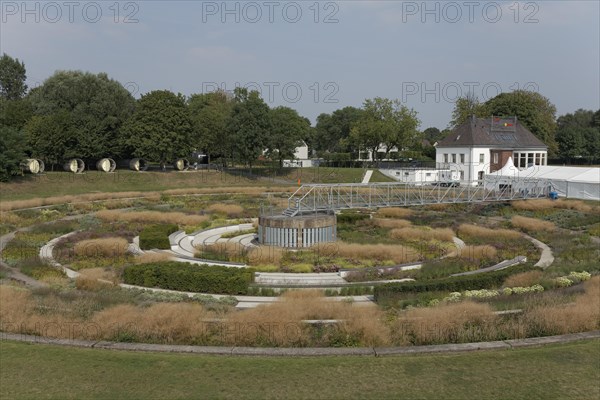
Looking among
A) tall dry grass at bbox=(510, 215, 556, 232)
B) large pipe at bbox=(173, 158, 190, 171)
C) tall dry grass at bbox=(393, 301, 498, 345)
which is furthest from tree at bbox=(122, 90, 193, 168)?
tall dry grass at bbox=(393, 301, 498, 345)

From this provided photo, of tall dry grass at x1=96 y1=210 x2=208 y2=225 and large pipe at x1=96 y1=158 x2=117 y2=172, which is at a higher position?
large pipe at x1=96 y1=158 x2=117 y2=172

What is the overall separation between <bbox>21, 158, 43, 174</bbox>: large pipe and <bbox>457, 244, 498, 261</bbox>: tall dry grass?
5415 cm

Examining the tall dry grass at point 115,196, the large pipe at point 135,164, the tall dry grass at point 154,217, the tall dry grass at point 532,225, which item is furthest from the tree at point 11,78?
the tall dry grass at point 532,225

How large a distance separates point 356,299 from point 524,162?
62028mm

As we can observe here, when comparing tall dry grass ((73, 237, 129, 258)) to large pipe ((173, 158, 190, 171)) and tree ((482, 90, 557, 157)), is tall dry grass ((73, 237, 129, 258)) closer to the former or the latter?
large pipe ((173, 158, 190, 171))

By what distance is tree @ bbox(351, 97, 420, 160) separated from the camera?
8769 cm

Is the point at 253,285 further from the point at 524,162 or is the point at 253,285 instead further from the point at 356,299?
the point at 524,162

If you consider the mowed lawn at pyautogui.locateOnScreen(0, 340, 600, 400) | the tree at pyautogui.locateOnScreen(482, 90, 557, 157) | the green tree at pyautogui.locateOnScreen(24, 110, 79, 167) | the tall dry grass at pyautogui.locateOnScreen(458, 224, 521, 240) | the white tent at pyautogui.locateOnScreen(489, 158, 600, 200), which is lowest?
the mowed lawn at pyautogui.locateOnScreen(0, 340, 600, 400)

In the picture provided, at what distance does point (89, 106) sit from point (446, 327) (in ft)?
245

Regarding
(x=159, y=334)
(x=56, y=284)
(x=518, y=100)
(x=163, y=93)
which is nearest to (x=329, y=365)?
(x=159, y=334)

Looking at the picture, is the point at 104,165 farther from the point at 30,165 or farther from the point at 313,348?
the point at 313,348

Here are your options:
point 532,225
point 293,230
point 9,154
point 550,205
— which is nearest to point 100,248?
point 293,230

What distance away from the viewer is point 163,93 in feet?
248

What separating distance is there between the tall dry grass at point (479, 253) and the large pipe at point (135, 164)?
58.3 metres
